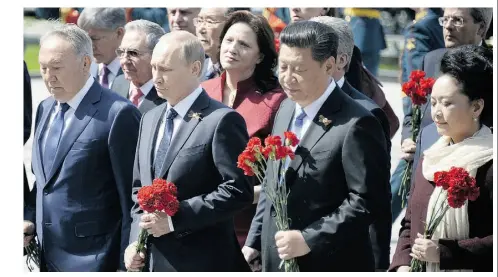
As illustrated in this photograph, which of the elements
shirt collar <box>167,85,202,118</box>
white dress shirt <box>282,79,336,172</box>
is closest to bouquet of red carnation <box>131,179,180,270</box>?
shirt collar <box>167,85,202,118</box>

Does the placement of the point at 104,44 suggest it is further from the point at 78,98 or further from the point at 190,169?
the point at 190,169

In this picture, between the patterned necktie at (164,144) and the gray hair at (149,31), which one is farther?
the gray hair at (149,31)

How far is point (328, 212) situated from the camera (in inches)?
255

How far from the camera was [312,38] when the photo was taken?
6.49 metres

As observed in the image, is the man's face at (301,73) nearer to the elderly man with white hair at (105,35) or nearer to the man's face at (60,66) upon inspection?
the man's face at (60,66)

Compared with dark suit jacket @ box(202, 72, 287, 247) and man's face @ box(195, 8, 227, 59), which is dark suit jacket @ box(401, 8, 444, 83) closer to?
man's face @ box(195, 8, 227, 59)

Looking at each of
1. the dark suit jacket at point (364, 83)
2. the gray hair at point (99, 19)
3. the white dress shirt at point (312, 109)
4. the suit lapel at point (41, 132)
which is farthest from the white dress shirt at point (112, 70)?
the white dress shirt at point (312, 109)

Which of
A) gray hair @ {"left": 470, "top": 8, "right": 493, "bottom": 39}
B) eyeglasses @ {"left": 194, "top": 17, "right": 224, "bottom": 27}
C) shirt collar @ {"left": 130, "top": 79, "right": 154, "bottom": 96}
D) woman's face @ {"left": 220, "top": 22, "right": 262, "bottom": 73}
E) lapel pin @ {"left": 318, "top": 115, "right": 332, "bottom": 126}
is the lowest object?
shirt collar @ {"left": 130, "top": 79, "right": 154, "bottom": 96}

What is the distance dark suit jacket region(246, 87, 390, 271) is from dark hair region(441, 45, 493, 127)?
0.49 metres

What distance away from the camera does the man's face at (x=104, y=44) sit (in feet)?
29.6

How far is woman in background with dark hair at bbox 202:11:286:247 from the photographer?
762 cm

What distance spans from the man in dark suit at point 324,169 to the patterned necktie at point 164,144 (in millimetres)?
644

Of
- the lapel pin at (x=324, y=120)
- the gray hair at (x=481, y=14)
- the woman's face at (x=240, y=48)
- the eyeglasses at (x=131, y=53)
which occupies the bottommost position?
the lapel pin at (x=324, y=120)

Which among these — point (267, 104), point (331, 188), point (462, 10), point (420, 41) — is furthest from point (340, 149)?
point (420, 41)
